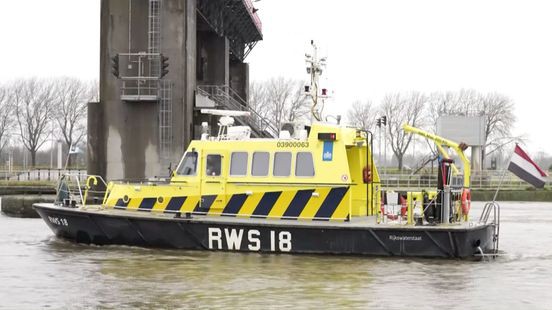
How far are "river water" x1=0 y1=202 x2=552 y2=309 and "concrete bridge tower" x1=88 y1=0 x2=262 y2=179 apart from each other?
13818 millimetres

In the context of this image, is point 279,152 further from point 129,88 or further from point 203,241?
point 129,88

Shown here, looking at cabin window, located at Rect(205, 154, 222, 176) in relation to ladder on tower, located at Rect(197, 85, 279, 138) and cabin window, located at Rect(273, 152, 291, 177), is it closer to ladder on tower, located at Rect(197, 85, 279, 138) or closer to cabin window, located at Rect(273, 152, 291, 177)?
cabin window, located at Rect(273, 152, 291, 177)

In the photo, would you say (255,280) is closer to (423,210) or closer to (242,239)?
(242,239)

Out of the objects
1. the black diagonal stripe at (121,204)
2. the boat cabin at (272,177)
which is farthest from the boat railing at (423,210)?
the black diagonal stripe at (121,204)

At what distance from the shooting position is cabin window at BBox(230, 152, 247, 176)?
18.8m

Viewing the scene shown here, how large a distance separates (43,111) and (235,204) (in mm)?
68495

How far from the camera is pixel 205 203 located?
1889 centimetres

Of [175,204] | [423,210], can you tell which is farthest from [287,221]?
[423,210]

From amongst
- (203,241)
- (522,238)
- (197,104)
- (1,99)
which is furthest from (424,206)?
(1,99)

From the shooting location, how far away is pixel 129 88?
33.9 meters

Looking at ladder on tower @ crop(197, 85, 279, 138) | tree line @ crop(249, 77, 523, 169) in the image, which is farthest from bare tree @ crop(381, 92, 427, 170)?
ladder on tower @ crop(197, 85, 279, 138)

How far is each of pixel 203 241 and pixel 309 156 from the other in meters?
3.00

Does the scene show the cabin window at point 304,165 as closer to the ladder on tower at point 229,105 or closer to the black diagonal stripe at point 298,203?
the black diagonal stripe at point 298,203

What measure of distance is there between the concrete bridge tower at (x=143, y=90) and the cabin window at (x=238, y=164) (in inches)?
577
